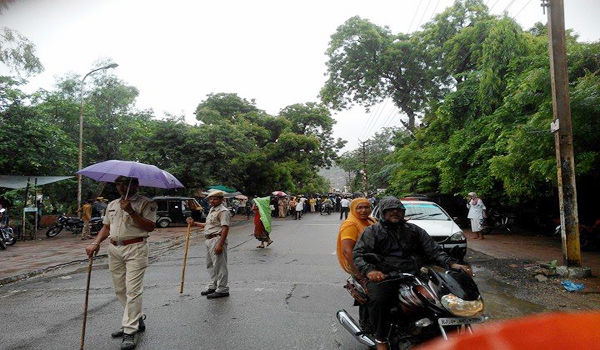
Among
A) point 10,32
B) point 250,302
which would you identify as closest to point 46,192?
point 10,32

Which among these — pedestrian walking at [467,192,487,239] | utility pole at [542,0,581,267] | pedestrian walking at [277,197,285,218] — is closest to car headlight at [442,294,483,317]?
utility pole at [542,0,581,267]

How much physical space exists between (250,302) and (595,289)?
565 centimetres

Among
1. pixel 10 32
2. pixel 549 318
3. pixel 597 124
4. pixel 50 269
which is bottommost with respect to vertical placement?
pixel 50 269

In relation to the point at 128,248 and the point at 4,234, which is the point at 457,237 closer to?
the point at 128,248

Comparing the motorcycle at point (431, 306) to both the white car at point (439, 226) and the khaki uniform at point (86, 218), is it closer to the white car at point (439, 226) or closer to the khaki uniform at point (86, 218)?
the white car at point (439, 226)

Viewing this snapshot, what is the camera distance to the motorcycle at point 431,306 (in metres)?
2.79

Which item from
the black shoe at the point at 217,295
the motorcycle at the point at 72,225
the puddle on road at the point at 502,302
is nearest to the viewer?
the puddle on road at the point at 502,302

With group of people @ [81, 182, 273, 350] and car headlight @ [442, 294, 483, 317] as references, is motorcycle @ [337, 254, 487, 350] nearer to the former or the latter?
car headlight @ [442, 294, 483, 317]

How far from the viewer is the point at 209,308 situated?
5.53 m

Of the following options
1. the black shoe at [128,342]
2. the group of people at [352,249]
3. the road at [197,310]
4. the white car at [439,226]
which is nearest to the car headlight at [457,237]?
the white car at [439,226]

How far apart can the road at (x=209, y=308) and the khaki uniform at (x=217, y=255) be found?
311 mm

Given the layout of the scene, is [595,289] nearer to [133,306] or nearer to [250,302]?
[250,302]

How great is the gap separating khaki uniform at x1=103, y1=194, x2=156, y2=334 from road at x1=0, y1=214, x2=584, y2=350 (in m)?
0.48

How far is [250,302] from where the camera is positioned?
5.86m
